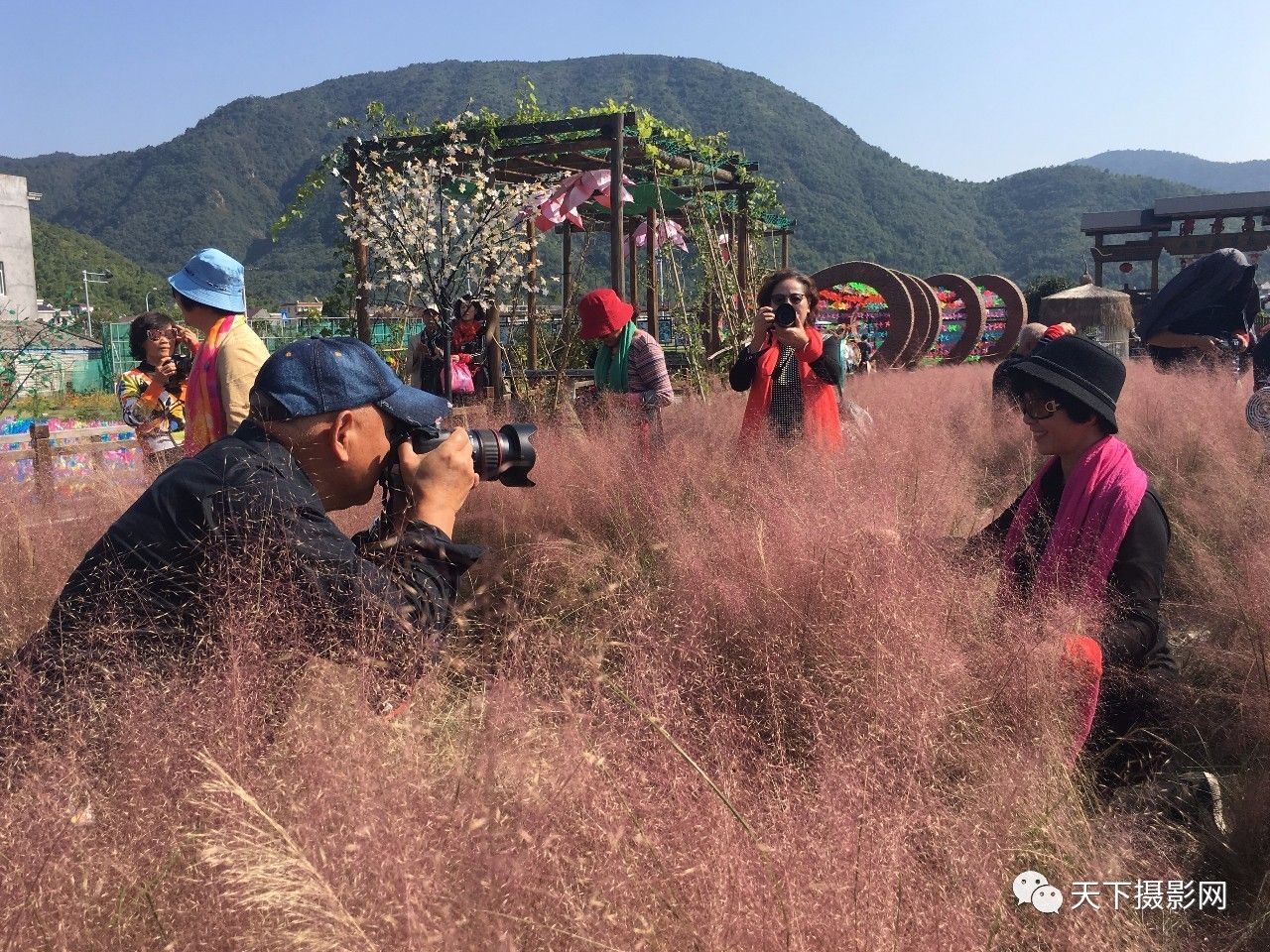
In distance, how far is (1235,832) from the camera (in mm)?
2043

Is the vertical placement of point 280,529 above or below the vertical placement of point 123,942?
above

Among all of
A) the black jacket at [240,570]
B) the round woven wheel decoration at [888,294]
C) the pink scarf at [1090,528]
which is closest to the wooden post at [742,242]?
the round woven wheel decoration at [888,294]

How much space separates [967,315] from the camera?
17000 millimetres

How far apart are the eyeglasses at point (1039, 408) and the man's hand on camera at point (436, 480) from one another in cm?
139

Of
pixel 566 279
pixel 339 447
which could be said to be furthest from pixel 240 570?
pixel 566 279

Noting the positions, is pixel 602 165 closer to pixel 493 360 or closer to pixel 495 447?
pixel 493 360

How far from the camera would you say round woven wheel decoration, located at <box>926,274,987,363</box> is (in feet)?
54.6

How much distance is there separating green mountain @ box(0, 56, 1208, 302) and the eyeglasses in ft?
248

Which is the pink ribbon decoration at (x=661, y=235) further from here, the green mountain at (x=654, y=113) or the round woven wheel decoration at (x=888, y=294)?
the green mountain at (x=654, y=113)

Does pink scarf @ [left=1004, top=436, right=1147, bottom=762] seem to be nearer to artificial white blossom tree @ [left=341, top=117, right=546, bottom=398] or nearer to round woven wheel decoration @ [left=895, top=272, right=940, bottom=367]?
artificial white blossom tree @ [left=341, top=117, right=546, bottom=398]

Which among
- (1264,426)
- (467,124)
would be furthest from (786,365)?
(467,124)

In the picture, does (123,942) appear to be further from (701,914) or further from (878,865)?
(878,865)

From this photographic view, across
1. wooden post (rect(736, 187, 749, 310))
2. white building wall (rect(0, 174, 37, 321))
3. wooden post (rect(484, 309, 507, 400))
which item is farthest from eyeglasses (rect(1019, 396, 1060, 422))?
white building wall (rect(0, 174, 37, 321))

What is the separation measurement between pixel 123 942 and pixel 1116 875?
1.25 metres
